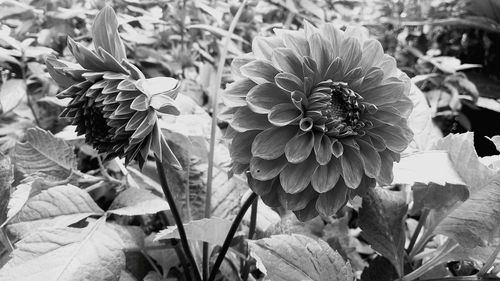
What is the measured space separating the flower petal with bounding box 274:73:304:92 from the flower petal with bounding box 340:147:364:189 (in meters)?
0.08

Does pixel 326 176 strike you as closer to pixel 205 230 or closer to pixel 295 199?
pixel 295 199

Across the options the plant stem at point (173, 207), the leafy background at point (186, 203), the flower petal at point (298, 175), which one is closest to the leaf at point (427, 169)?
the leafy background at point (186, 203)

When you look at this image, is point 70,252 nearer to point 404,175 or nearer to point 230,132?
point 230,132

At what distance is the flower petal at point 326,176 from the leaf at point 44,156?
0.35 meters

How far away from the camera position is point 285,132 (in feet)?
1.58

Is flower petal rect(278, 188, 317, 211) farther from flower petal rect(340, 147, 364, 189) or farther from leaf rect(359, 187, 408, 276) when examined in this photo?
leaf rect(359, 187, 408, 276)

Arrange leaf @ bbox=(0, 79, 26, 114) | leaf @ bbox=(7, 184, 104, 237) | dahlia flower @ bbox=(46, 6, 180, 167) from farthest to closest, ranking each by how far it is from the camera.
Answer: leaf @ bbox=(0, 79, 26, 114), leaf @ bbox=(7, 184, 104, 237), dahlia flower @ bbox=(46, 6, 180, 167)

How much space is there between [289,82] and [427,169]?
7.4 inches

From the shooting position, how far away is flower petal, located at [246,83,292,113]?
0.46 m

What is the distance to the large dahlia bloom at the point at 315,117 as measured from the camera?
0.46m

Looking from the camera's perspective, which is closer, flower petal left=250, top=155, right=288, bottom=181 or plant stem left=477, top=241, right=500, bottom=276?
flower petal left=250, top=155, right=288, bottom=181

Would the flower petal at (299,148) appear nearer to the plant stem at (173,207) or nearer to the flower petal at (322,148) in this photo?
the flower petal at (322,148)

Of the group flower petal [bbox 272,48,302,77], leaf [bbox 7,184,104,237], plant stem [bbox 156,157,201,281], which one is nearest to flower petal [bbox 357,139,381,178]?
flower petal [bbox 272,48,302,77]

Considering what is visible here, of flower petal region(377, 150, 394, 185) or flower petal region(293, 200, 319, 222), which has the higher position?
flower petal region(377, 150, 394, 185)
